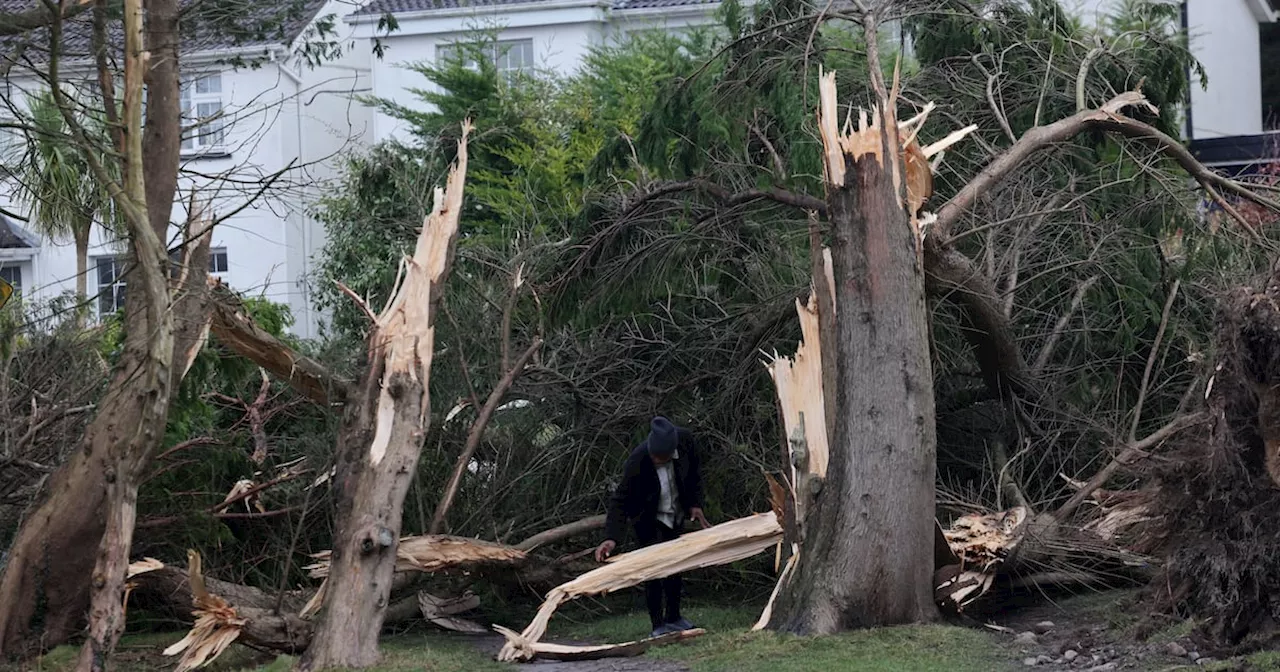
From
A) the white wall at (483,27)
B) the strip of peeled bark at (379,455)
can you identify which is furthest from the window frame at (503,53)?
the strip of peeled bark at (379,455)

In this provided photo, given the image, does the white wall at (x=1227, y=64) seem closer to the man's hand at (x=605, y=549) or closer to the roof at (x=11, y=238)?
the man's hand at (x=605, y=549)

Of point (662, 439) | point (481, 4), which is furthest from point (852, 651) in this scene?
point (481, 4)

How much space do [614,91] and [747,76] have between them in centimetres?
979

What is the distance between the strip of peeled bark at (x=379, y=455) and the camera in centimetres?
768

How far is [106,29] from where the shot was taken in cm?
876

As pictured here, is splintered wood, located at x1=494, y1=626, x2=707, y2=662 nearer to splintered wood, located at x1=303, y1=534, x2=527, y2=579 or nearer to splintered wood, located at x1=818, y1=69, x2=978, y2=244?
splintered wood, located at x1=303, y1=534, x2=527, y2=579

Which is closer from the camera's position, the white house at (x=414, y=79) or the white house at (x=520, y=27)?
the white house at (x=414, y=79)

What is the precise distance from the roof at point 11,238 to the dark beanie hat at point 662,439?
1610 cm

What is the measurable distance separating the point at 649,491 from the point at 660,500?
3.7 inches

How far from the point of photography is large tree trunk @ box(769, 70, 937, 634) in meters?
7.76

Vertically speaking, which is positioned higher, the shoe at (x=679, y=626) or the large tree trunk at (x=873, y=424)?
the large tree trunk at (x=873, y=424)

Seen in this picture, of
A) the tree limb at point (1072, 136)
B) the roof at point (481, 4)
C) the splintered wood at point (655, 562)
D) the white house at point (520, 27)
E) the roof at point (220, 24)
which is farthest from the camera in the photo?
the roof at point (481, 4)

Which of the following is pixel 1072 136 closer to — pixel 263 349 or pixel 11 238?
pixel 263 349

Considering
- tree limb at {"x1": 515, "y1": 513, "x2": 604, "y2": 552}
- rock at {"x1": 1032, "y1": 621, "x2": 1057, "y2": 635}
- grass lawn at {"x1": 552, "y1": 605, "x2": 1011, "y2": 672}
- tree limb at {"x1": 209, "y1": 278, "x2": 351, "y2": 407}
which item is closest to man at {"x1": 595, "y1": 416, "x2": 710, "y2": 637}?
grass lawn at {"x1": 552, "y1": 605, "x2": 1011, "y2": 672}
